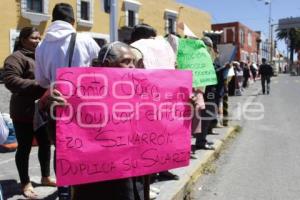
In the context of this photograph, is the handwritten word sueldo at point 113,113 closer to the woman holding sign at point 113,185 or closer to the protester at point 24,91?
the woman holding sign at point 113,185

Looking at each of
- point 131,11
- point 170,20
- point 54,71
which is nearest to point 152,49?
point 54,71

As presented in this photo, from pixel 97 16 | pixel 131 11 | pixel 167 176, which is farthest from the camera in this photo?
pixel 131 11

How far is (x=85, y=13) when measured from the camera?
29656 mm

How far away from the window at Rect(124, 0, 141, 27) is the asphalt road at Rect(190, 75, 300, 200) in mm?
23897

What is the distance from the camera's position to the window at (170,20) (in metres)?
39.7

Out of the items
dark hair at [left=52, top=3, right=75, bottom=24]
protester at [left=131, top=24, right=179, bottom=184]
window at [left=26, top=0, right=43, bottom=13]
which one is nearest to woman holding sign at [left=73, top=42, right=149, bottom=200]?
dark hair at [left=52, top=3, right=75, bottom=24]

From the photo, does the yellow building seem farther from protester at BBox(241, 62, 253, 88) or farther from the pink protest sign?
the pink protest sign

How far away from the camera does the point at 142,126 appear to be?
3.21 m

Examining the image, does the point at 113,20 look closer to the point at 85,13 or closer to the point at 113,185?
the point at 113,185

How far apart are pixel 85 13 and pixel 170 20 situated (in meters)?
12.4

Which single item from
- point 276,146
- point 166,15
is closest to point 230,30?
point 166,15

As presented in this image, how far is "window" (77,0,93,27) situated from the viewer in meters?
28.9

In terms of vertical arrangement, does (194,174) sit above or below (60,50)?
below

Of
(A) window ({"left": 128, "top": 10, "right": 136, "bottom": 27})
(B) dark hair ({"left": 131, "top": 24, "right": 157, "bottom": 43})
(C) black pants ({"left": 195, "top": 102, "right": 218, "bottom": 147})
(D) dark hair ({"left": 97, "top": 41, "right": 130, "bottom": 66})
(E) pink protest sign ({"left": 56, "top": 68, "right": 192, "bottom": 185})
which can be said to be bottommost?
(C) black pants ({"left": 195, "top": 102, "right": 218, "bottom": 147})
